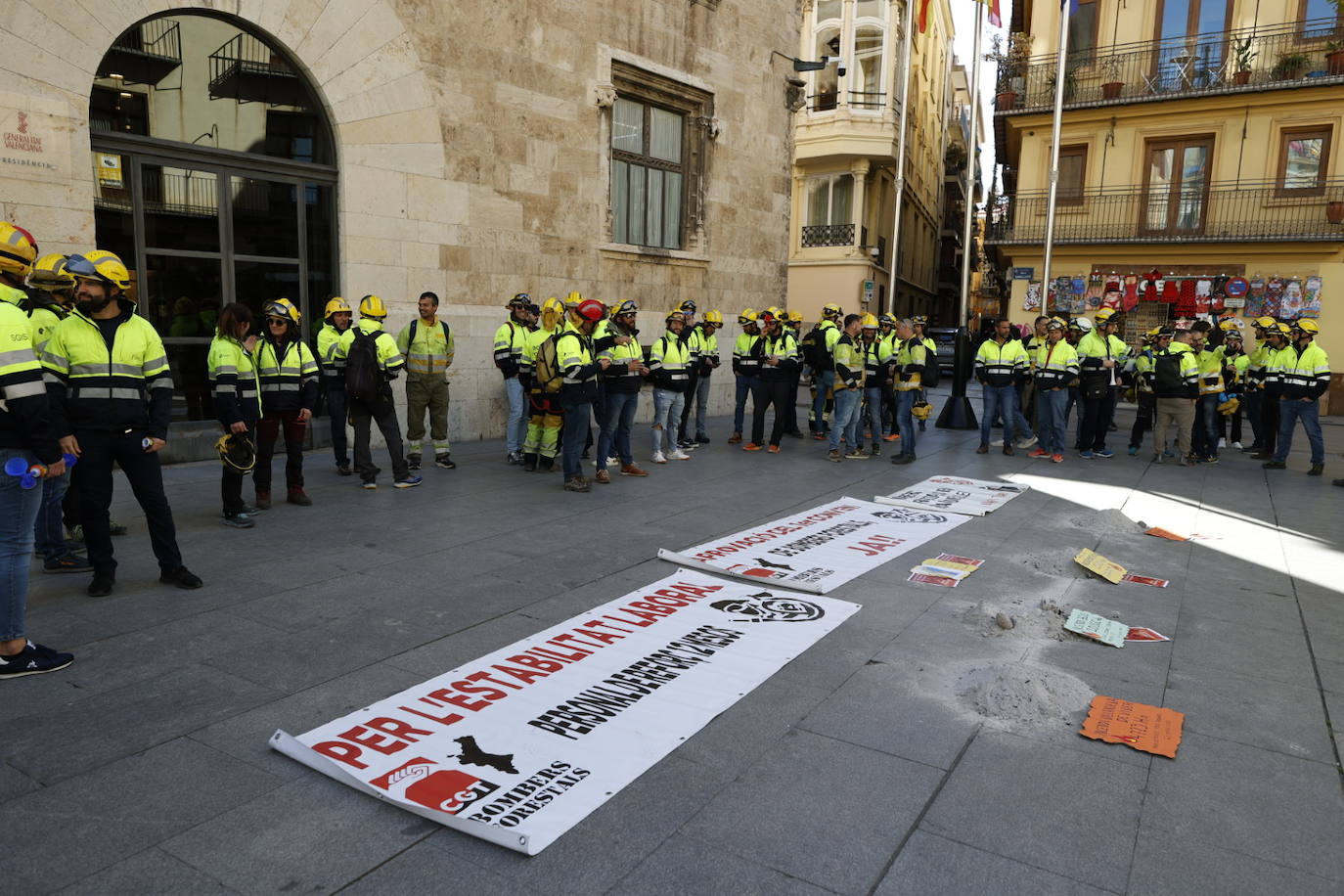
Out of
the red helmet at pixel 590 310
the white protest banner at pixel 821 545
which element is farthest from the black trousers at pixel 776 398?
the red helmet at pixel 590 310

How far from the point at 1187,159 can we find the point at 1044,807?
2658 centimetres

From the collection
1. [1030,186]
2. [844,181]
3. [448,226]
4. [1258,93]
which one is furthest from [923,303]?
[448,226]

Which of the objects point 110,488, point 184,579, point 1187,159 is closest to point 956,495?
point 184,579

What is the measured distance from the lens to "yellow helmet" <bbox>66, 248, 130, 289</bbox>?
482cm

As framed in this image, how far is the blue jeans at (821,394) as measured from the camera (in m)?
13.8

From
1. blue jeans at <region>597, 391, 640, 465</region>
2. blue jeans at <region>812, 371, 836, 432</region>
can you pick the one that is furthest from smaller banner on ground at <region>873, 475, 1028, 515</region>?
blue jeans at <region>812, 371, 836, 432</region>

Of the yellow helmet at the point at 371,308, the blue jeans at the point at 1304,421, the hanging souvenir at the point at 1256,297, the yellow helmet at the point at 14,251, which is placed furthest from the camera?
the hanging souvenir at the point at 1256,297

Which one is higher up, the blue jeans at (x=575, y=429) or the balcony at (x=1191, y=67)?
the balcony at (x=1191, y=67)

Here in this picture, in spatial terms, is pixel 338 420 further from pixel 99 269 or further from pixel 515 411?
pixel 99 269

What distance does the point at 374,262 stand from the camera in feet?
36.7

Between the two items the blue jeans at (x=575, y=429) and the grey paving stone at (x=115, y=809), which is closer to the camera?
the grey paving stone at (x=115, y=809)

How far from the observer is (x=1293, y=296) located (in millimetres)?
22906

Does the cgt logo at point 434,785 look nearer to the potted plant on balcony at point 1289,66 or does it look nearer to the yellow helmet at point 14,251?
the yellow helmet at point 14,251

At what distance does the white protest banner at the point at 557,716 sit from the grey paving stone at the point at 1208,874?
1712 millimetres
